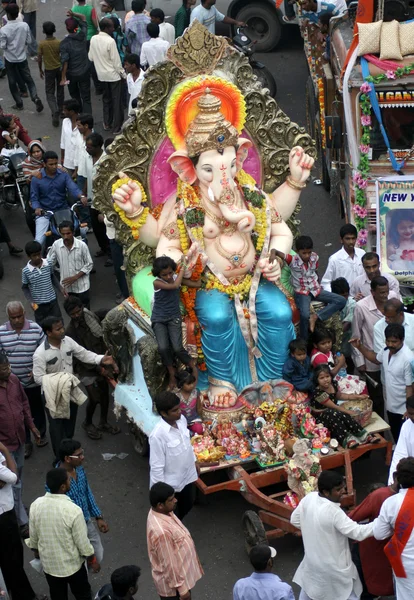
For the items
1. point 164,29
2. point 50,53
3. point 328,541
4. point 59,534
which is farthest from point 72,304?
point 50,53

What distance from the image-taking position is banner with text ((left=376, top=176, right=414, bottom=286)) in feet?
35.9

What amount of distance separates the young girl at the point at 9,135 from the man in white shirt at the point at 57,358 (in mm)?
4638

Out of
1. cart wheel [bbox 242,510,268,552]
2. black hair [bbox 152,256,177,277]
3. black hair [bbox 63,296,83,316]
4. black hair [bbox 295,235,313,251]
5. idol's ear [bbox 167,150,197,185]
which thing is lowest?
cart wheel [bbox 242,510,268,552]

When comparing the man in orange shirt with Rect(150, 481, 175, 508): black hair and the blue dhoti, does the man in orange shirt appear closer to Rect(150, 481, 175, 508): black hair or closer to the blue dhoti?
Rect(150, 481, 175, 508): black hair

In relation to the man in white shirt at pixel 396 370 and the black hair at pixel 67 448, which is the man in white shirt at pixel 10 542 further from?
the man in white shirt at pixel 396 370

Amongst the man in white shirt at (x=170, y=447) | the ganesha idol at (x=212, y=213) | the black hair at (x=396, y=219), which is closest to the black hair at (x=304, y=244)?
the ganesha idol at (x=212, y=213)

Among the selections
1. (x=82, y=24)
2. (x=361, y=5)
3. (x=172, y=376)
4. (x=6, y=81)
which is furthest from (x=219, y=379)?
(x=6, y=81)

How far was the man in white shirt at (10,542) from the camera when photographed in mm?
8000

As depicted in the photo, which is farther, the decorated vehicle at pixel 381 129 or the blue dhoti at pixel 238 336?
the decorated vehicle at pixel 381 129

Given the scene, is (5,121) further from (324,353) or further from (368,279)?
(324,353)

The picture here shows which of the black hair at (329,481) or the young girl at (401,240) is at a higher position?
the black hair at (329,481)

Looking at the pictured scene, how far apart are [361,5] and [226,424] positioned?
493 centimetres

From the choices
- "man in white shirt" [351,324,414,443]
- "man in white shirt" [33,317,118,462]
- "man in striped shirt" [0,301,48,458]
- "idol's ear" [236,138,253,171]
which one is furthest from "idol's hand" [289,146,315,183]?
"man in striped shirt" [0,301,48,458]

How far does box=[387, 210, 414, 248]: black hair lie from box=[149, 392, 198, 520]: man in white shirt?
3657mm
